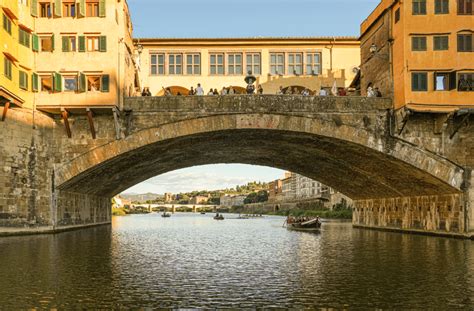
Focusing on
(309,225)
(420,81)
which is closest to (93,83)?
(420,81)

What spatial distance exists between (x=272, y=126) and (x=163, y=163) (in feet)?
60.9

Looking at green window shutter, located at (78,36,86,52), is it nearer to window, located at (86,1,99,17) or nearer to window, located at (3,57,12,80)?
→ window, located at (86,1,99,17)

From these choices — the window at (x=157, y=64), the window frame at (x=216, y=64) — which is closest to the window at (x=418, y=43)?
the window frame at (x=216, y=64)

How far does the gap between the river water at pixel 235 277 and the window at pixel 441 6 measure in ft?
53.5

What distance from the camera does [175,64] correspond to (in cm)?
5153

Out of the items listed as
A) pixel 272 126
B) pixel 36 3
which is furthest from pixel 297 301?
pixel 36 3

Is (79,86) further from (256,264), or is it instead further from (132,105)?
(256,264)

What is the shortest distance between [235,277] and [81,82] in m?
23.1

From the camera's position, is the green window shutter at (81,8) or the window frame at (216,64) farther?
the window frame at (216,64)

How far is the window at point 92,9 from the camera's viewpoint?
38.9m

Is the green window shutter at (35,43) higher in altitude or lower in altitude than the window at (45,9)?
lower

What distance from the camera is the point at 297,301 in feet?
52.1

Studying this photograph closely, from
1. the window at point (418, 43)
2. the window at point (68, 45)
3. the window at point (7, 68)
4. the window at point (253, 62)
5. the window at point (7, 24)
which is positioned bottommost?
the window at point (7, 68)

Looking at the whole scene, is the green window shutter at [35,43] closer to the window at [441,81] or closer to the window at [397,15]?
the window at [397,15]
